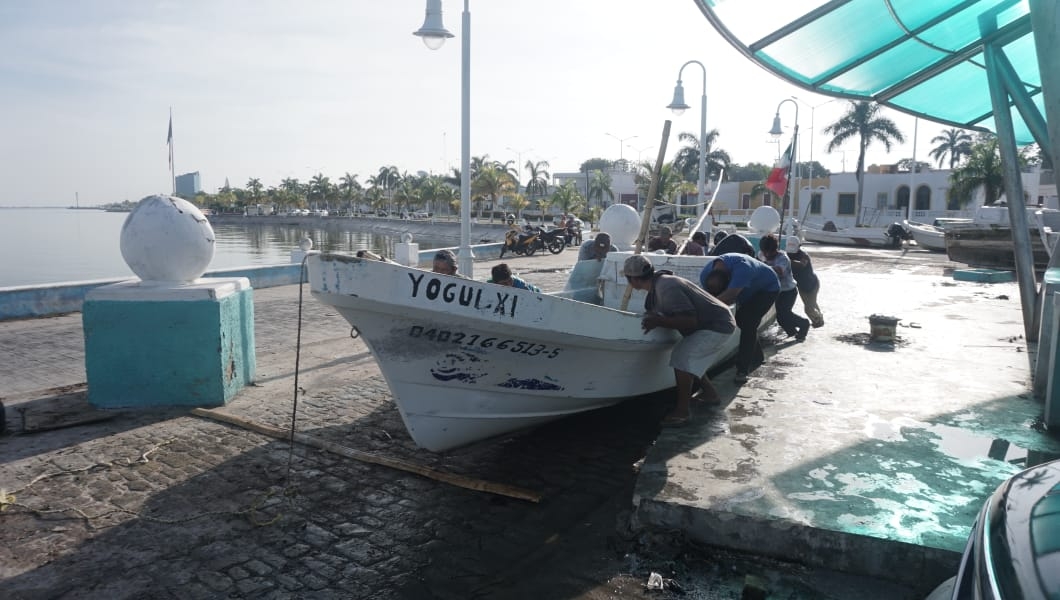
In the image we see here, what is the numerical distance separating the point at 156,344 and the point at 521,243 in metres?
18.4

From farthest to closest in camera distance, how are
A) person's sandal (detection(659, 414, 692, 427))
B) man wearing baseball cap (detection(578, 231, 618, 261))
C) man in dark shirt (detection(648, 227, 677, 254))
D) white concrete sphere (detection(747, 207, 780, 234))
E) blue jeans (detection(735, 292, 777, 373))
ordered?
1. white concrete sphere (detection(747, 207, 780, 234))
2. man in dark shirt (detection(648, 227, 677, 254))
3. man wearing baseball cap (detection(578, 231, 618, 261))
4. blue jeans (detection(735, 292, 777, 373))
5. person's sandal (detection(659, 414, 692, 427))

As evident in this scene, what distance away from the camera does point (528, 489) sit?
4426 millimetres

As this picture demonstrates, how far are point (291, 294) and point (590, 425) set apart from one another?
952cm

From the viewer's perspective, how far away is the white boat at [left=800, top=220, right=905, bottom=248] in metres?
31.8

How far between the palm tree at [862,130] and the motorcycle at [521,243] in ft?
103

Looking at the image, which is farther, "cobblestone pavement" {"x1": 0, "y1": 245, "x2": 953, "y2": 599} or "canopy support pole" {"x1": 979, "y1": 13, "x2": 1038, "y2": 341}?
"canopy support pole" {"x1": 979, "y1": 13, "x2": 1038, "y2": 341}

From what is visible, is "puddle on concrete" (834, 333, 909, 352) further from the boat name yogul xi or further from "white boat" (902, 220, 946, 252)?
"white boat" (902, 220, 946, 252)

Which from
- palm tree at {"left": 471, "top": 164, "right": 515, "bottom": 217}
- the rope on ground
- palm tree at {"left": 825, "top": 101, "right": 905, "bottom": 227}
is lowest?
the rope on ground

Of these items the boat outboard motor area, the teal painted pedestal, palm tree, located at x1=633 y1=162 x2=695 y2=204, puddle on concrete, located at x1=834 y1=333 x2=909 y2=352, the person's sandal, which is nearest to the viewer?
the person's sandal

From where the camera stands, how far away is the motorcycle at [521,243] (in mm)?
23828

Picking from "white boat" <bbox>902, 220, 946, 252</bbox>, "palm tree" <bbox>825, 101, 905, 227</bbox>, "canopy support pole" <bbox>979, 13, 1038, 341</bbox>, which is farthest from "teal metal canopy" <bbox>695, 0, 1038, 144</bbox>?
"palm tree" <bbox>825, 101, 905, 227</bbox>

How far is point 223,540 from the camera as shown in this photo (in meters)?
3.71

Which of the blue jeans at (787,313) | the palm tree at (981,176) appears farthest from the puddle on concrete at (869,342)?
the palm tree at (981,176)

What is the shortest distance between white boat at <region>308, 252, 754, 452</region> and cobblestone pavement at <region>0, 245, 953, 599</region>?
399 millimetres
